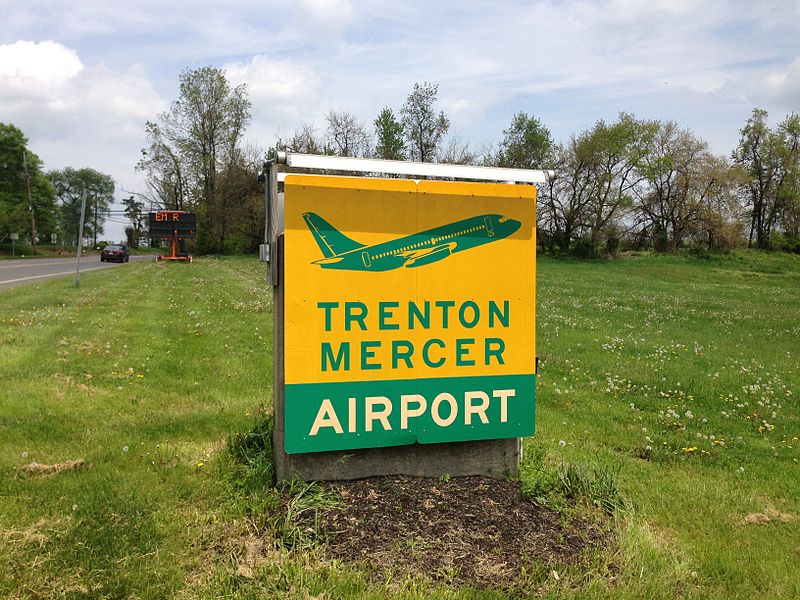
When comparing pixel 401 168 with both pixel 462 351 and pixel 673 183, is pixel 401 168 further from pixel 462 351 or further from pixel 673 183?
pixel 673 183

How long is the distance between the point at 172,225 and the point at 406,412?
40.1 metres

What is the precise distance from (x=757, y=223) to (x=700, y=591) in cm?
5838

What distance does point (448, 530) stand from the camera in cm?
358

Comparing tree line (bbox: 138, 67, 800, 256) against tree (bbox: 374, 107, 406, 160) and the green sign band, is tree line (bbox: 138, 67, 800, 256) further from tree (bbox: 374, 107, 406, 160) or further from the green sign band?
the green sign band

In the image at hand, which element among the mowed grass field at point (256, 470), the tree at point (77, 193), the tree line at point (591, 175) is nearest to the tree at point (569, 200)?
the tree line at point (591, 175)

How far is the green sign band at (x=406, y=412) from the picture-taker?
3922mm

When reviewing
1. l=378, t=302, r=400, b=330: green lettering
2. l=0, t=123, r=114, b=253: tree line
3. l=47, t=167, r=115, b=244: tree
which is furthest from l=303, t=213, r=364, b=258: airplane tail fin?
l=47, t=167, r=115, b=244: tree

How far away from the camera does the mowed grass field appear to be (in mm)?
3188

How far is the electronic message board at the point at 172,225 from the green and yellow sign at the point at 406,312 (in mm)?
39385

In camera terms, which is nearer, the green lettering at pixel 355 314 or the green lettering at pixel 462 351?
the green lettering at pixel 355 314

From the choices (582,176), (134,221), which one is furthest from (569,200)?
(134,221)

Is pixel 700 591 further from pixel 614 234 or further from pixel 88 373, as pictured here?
pixel 614 234

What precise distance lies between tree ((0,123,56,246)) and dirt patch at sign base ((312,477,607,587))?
7226 centimetres

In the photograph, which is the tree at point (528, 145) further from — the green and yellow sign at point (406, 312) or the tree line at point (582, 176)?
the green and yellow sign at point (406, 312)
